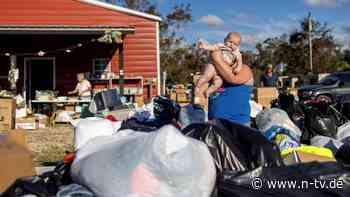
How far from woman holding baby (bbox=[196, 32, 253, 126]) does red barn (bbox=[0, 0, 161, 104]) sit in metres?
12.7

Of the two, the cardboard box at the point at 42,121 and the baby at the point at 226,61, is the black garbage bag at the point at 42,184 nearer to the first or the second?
the baby at the point at 226,61

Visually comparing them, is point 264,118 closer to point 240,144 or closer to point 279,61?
point 240,144

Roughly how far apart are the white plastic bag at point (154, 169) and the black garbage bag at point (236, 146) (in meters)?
0.34

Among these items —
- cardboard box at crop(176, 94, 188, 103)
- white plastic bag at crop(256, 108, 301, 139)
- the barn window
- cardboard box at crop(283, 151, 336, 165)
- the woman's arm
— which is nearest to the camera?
cardboard box at crop(283, 151, 336, 165)

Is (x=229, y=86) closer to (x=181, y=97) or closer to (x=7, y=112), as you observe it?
(x=7, y=112)

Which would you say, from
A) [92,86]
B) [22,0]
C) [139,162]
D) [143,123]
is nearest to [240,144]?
[139,162]

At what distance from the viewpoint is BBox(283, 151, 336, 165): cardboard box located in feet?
13.0

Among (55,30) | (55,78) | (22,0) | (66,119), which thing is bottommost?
(66,119)

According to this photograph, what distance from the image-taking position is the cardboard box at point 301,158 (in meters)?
3.96

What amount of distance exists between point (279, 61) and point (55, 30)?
1139 inches

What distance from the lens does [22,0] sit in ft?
59.7

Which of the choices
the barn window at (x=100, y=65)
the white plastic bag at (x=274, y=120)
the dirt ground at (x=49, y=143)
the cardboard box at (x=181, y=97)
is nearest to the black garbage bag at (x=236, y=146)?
the white plastic bag at (x=274, y=120)

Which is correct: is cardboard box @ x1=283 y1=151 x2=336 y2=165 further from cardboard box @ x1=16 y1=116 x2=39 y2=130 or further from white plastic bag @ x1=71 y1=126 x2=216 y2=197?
cardboard box @ x1=16 y1=116 x2=39 y2=130

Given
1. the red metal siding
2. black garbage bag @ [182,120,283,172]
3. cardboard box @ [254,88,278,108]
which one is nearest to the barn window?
the red metal siding
